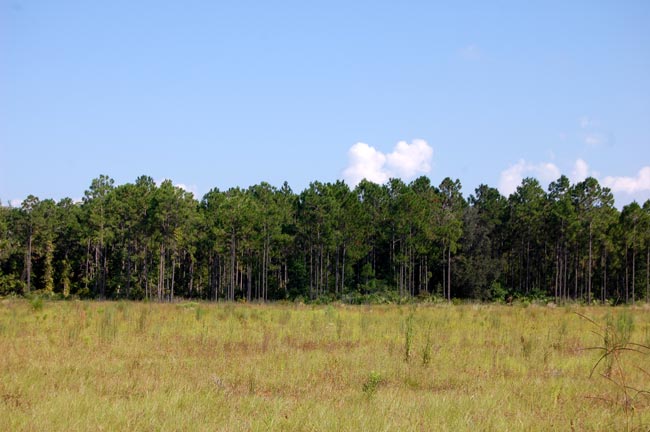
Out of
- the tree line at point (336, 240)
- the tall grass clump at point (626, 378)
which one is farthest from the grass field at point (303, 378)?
the tree line at point (336, 240)

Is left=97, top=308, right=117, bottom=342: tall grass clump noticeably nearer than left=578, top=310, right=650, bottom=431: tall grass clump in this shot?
No

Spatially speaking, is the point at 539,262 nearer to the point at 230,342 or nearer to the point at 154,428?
the point at 230,342

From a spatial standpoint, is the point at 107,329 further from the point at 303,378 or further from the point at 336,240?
the point at 336,240

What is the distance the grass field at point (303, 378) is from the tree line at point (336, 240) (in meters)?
41.7

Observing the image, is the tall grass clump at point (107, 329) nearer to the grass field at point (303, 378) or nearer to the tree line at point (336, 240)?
the grass field at point (303, 378)

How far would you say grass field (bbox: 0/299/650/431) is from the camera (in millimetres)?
6730

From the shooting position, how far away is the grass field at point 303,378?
22.1ft

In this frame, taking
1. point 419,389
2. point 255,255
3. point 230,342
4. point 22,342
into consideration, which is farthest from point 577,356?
point 255,255

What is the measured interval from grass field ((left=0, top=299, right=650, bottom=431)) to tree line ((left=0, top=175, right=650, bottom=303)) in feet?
137

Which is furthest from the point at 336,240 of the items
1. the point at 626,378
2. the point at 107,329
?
the point at 626,378

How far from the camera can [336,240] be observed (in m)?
64.1

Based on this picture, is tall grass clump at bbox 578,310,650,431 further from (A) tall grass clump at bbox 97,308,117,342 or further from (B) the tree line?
(B) the tree line

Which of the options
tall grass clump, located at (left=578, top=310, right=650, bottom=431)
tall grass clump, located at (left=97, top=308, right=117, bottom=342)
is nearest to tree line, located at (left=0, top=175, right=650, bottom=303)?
tall grass clump, located at (left=97, top=308, right=117, bottom=342)

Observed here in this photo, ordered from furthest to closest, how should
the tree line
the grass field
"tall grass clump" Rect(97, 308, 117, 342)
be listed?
the tree line → "tall grass clump" Rect(97, 308, 117, 342) → the grass field
